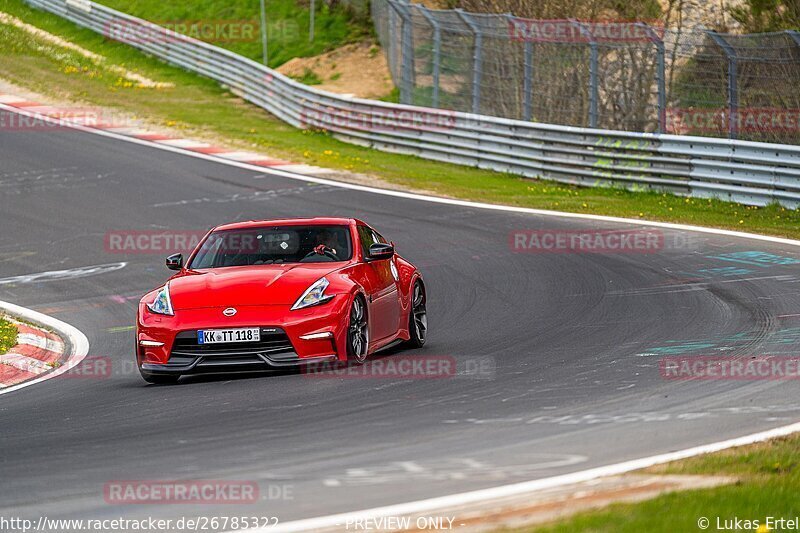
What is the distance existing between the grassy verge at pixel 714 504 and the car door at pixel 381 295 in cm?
461

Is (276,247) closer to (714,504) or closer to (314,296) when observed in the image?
(314,296)

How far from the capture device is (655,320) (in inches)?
479

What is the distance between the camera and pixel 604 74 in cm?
2408

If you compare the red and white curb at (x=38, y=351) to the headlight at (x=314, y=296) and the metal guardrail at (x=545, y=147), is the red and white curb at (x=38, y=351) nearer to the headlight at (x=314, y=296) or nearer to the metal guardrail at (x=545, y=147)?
the headlight at (x=314, y=296)

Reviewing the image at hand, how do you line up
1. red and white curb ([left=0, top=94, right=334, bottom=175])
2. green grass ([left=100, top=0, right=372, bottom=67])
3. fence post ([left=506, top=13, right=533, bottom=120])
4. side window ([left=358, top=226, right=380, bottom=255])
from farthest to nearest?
green grass ([left=100, top=0, right=372, bottom=67]) < red and white curb ([left=0, top=94, right=334, bottom=175]) < fence post ([left=506, top=13, right=533, bottom=120]) < side window ([left=358, top=226, right=380, bottom=255])

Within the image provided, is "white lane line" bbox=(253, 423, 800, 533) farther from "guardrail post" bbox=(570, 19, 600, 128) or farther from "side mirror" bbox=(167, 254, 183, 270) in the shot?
"guardrail post" bbox=(570, 19, 600, 128)

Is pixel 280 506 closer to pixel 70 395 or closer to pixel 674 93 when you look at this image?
pixel 70 395

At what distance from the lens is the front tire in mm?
10273

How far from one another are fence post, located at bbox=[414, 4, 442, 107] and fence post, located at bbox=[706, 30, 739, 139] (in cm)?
789

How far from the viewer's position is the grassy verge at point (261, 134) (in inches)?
813

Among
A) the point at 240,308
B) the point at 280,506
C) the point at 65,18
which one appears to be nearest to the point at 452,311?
the point at 240,308

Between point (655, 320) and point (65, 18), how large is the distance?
3712 centimetres

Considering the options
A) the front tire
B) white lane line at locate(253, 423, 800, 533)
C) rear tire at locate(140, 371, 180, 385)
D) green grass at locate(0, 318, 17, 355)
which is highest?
white lane line at locate(253, 423, 800, 533)
